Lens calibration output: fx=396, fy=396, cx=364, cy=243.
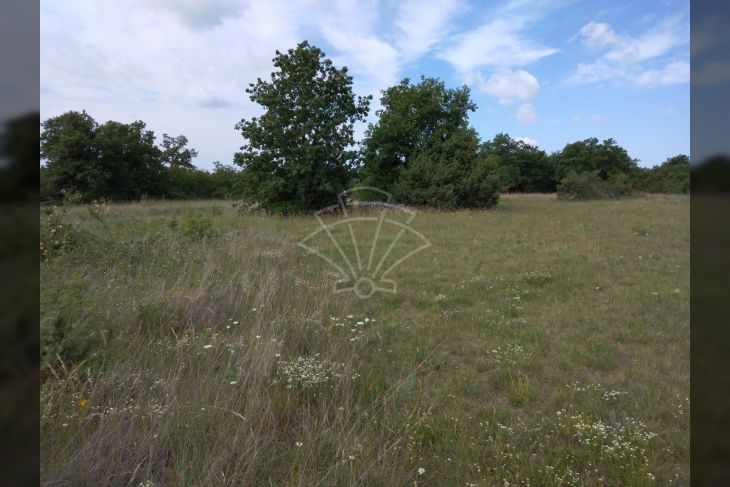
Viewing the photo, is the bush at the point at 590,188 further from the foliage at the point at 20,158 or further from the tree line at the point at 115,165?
the foliage at the point at 20,158

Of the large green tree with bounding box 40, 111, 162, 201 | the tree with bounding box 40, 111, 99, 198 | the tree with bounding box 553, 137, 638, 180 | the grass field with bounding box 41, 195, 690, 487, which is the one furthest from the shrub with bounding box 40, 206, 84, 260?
the tree with bounding box 553, 137, 638, 180

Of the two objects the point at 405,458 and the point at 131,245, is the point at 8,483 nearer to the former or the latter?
the point at 405,458

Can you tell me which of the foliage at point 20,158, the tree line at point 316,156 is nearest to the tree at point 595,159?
the tree line at point 316,156

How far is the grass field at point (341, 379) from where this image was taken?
86.8 inches

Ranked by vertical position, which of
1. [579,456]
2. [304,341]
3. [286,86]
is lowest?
[579,456]

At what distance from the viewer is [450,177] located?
74.1 ft

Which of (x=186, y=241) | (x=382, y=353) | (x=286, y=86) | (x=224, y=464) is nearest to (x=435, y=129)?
(x=286, y=86)

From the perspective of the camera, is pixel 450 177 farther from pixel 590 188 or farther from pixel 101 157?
pixel 101 157

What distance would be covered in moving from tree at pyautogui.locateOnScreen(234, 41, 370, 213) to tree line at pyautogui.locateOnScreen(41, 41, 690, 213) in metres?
0.04

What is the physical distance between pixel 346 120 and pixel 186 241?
11.9 m

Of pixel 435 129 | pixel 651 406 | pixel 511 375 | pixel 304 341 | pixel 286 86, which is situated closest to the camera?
pixel 651 406

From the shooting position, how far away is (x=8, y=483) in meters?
0.88

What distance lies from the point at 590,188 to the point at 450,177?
19411mm

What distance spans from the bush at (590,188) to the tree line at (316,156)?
0.33 feet
